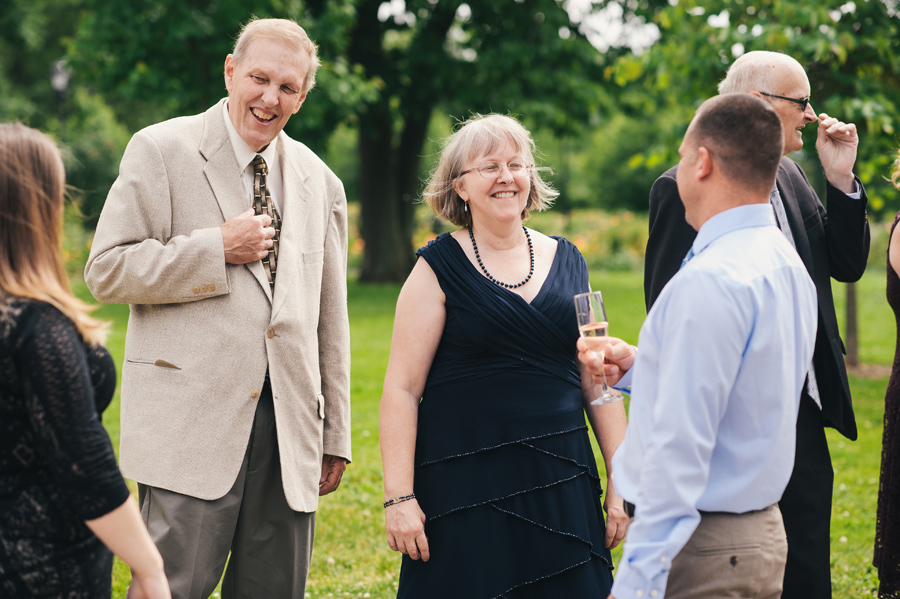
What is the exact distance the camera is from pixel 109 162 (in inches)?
1174

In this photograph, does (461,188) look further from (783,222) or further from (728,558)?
(728,558)

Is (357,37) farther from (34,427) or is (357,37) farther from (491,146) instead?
(34,427)

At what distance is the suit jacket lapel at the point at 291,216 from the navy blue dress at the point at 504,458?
55cm

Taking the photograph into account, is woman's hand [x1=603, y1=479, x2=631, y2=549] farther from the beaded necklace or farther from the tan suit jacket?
the tan suit jacket

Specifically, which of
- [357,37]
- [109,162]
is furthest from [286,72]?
[109,162]

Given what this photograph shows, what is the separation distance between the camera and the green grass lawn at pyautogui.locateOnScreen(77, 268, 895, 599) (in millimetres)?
4918

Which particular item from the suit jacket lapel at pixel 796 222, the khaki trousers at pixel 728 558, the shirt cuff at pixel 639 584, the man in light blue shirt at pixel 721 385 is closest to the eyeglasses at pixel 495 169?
the suit jacket lapel at pixel 796 222

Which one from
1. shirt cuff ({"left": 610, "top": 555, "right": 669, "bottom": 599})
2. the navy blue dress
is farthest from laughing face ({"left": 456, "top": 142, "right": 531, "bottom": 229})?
shirt cuff ({"left": 610, "top": 555, "right": 669, "bottom": 599})

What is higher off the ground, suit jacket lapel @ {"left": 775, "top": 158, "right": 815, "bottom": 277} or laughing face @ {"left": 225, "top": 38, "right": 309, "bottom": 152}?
laughing face @ {"left": 225, "top": 38, "right": 309, "bottom": 152}

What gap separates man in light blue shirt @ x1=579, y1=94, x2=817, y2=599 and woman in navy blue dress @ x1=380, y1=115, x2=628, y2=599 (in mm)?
850

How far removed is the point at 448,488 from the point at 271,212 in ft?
→ 4.09

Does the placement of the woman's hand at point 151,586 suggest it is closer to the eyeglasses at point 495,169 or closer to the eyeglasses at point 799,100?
the eyeglasses at point 495,169

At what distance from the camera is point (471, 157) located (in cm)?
329

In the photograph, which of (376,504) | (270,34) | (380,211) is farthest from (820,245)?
(380,211)
